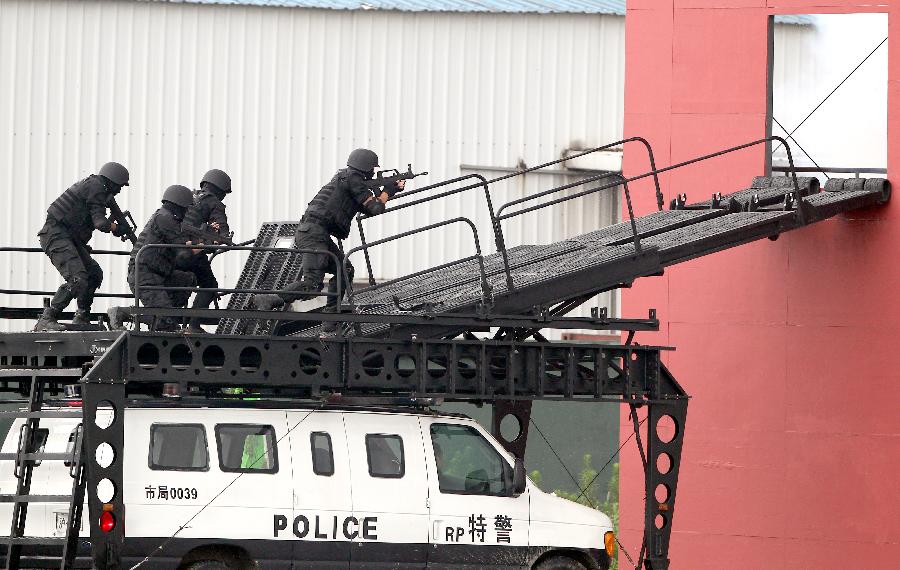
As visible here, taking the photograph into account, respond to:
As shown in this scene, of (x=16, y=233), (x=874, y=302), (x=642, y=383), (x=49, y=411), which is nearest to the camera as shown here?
(x=49, y=411)

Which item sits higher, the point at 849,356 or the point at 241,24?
the point at 241,24

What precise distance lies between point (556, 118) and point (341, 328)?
1512cm

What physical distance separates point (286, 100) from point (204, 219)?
12.0 m

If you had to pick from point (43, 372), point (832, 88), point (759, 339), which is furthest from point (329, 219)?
point (832, 88)

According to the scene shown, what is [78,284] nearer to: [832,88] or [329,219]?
[329,219]

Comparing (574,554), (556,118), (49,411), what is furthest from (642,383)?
(556,118)

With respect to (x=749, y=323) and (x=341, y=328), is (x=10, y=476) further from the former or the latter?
(x=749, y=323)

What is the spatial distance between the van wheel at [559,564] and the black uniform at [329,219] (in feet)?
10.0

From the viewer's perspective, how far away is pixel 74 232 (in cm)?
1723

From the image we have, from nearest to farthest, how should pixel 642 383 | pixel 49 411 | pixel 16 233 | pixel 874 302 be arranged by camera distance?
pixel 49 411 → pixel 642 383 → pixel 874 302 → pixel 16 233

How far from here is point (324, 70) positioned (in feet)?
96.6

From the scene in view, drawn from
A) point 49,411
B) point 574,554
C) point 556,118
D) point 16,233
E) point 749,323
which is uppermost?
point 556,118

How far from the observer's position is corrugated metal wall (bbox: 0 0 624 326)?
29141 mm

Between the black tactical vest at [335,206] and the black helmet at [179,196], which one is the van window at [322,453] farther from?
the black helmet at [179,196]
